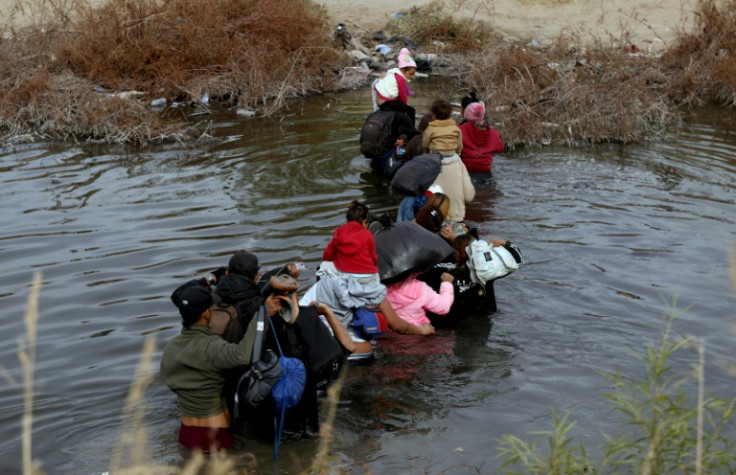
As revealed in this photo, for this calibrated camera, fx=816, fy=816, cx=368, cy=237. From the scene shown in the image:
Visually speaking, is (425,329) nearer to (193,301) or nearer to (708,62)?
(193,301)

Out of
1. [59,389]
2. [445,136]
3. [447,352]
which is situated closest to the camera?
[59,389]

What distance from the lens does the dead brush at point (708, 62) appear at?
17.2 metres

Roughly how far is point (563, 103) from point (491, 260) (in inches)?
323

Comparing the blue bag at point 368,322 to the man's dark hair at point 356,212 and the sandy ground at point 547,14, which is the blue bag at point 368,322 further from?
the sandy ground at point 547,14

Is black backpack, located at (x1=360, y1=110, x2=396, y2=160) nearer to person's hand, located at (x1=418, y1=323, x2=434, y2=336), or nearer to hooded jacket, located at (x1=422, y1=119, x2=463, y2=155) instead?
hooded jacket, located at (x1=422, y1=119, x2=463, y2=155)

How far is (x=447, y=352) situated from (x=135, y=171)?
741 cm

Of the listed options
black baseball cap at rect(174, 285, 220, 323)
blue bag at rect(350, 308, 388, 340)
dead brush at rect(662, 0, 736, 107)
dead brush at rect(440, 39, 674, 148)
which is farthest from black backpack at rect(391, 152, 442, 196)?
dead brush at rect(662, 0, 736, 107)

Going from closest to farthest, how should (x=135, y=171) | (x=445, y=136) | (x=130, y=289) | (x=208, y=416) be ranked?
(x=208, y=416) → (x=130, y=289) → (x=445, y=136) → (x=135, y=171)

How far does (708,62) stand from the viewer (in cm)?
1766

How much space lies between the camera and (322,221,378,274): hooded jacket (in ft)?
21.4

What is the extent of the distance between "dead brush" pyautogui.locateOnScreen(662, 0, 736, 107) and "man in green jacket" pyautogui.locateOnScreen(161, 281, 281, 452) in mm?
14676

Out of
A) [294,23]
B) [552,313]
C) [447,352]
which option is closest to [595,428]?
[447,352]

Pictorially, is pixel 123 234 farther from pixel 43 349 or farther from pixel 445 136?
pixel 445 136

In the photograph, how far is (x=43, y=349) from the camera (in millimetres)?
7547
